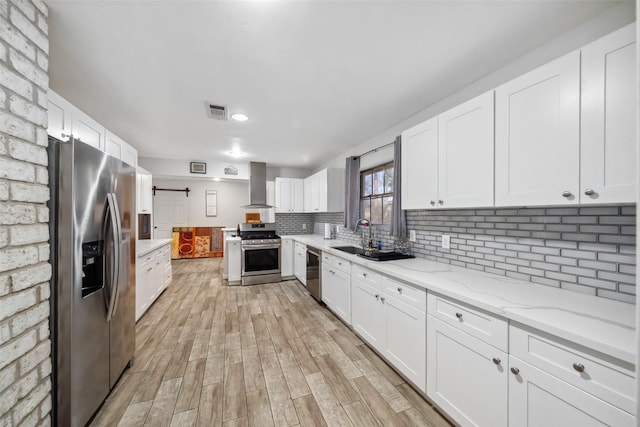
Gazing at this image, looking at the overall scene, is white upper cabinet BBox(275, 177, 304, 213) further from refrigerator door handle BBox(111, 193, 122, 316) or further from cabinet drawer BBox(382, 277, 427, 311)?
refrigerator door handle BBox(111, 193, 122, 316)

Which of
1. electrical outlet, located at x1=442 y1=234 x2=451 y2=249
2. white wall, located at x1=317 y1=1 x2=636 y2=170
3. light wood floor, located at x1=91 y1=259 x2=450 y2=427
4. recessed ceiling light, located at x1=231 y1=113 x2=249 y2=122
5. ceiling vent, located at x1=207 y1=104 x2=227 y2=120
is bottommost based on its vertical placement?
light wood floor, located at x1=91 y1=259 x2=450 y2=427

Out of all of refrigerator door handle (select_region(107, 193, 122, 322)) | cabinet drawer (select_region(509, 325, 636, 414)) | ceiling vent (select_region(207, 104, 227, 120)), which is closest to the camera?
cabinet drawer (select_region(509, 325, 636, 414))

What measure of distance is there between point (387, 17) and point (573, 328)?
1812 mm

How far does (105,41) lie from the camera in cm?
155

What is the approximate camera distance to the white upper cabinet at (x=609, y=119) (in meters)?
Answer: 0.99

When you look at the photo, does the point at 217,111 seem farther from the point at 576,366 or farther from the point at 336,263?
the point at 576,366

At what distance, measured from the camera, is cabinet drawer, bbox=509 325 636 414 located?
82 cm

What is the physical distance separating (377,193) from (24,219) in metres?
3.31

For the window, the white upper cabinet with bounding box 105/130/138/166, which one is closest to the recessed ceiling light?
the white upper cabinet with bounding box 105/130/138/166

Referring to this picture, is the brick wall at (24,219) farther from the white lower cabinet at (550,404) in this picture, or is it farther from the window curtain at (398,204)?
the window curtain at (398,204)

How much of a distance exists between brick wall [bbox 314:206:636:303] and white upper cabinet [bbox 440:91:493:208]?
347 mm

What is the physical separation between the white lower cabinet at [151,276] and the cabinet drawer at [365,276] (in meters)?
2.63

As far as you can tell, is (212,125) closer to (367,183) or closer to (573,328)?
(367,183)

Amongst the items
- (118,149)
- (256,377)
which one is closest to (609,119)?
(256,377)
